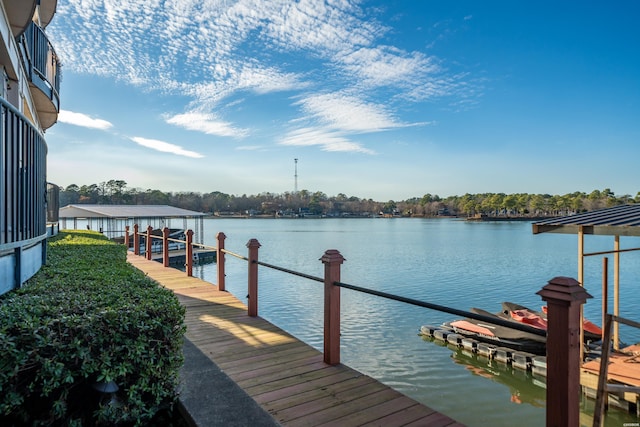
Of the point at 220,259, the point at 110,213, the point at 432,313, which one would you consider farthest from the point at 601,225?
the point at 110,213

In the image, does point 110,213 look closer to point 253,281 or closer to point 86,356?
point 253,281

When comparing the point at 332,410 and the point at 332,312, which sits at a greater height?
the point at 332,312

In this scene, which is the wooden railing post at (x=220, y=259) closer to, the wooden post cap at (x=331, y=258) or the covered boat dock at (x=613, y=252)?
the wooden post cap at (x=331, y=258)

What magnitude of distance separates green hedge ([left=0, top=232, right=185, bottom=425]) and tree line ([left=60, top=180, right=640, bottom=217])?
61575mm

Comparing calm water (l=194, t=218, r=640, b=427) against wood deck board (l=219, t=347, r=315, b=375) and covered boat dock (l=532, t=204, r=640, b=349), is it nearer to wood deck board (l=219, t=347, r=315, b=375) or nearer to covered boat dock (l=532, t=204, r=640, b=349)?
covered boat dock (l=532, t=204, r=640, b=349)

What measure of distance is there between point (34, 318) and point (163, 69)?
14.2m

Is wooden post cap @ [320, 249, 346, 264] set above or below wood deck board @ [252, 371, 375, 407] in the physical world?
above

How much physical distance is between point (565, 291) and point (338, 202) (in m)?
113

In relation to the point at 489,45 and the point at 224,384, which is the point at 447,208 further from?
the point at 224,384

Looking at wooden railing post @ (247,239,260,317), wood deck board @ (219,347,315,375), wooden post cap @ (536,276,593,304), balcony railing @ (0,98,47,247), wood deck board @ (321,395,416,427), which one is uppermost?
balcony railing @ (0,98,47,247)

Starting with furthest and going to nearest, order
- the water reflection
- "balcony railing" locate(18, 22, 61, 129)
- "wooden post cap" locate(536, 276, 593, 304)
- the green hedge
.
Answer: the water reflection → "balcony railing" locate(18, 22, 61, 129) → "wooden post cap" locate(536, 276, 593, 304) → the green hedge

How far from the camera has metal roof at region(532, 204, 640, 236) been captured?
16.7 feet

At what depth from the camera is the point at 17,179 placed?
7.70ft

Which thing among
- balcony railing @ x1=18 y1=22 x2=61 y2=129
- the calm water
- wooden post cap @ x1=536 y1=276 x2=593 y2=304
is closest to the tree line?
the calm water
